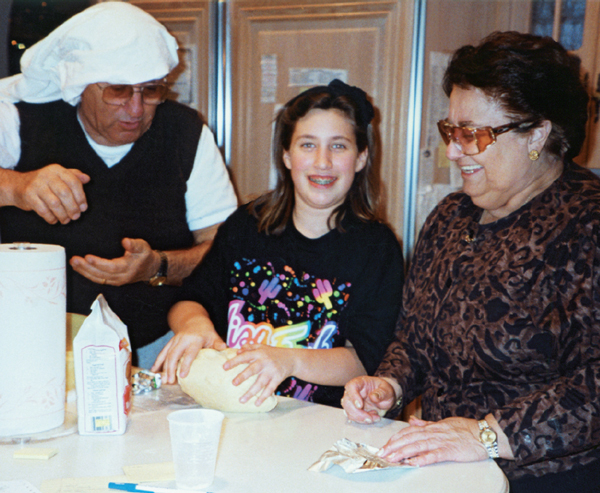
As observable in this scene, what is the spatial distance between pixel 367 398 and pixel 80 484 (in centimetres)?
55

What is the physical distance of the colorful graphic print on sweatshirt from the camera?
1514 mm

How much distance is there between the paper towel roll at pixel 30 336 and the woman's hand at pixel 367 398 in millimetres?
505

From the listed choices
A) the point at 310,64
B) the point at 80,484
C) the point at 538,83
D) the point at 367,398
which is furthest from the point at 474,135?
the point at 310,64

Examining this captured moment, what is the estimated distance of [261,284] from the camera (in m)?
1.58

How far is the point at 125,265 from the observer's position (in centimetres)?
192

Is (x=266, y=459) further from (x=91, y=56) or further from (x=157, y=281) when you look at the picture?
(x=91, y=56)

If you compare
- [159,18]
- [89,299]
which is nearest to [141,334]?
[89,299]

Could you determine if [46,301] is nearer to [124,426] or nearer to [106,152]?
[124,426]

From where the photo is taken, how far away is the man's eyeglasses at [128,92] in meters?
1.74

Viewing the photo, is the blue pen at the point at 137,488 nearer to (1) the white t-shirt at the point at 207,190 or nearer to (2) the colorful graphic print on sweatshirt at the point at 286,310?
(2) the colorful graphic print on sweatshirt at the point at 286,310

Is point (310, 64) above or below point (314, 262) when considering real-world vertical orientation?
above

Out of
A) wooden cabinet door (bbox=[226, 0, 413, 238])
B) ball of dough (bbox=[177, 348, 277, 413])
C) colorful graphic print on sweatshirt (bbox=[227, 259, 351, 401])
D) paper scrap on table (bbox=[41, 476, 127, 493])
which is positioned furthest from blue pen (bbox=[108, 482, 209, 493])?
wooden cabinet door (bbox=[226, 0, 413, 238])

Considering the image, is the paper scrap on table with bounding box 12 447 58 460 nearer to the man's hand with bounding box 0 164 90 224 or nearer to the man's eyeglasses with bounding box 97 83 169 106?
the man's hand with bounding box 0 164 90 224

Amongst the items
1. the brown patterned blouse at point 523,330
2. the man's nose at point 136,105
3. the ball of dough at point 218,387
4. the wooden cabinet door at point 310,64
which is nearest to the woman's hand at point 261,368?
the ball of dough at point 218,387
